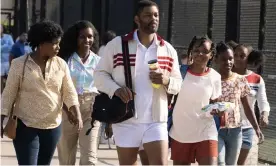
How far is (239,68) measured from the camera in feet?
29.2

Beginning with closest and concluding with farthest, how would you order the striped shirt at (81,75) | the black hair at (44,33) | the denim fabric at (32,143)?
the denim fabric at (32,143)
the black hair at (44,33)
the striped shirt at (81,75)

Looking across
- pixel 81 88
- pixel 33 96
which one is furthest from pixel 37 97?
pixel 81 88

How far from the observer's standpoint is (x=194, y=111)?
7477mm

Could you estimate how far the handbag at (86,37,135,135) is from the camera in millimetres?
6691

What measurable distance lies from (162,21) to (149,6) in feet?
26.5

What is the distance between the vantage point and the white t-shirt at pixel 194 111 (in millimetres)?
7469

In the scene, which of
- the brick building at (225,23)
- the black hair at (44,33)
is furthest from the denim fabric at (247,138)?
the black hair at (44,33)

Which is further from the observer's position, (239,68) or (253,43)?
(253,43)

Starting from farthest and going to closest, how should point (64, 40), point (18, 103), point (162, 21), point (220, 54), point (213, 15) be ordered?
point (162, 21), point (213, 15), point (64, 40), point (220, 54), point (18, 103)

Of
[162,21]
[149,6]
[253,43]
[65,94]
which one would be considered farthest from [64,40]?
[162,21]

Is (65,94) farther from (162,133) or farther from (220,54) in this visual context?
(220,54)

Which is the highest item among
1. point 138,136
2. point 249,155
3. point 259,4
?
Result: point 259,4

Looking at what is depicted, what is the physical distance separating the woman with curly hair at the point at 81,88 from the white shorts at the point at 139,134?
1772 mm

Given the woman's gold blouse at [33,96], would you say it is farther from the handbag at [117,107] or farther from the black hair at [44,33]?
the handbag at [117,107]
